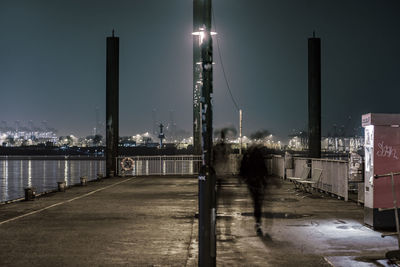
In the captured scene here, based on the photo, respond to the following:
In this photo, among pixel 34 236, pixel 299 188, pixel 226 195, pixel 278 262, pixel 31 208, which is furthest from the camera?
pixel 299 188

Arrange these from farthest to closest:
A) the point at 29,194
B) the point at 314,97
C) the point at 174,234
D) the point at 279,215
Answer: the point at 314,97 < the point at 29,194 < the point at 279,215 < the point at 174,234

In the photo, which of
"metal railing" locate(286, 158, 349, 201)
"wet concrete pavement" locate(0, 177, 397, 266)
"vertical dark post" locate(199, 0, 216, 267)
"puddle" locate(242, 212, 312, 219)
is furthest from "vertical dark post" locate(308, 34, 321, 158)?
"vertical dark post" locate(199, 0, 216, 267)

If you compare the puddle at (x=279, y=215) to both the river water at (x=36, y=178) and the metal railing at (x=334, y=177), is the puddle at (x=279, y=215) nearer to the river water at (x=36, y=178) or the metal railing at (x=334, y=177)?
the metal railing at (x=334, y=177)

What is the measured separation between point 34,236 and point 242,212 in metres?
6.49

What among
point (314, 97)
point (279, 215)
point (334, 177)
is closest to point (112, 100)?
point (314, 97)

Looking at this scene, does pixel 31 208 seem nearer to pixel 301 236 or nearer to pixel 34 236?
pixel 34 236

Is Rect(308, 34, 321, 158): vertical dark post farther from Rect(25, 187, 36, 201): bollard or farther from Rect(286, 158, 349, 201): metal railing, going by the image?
Rect(25, 187, 36, 201): bollard

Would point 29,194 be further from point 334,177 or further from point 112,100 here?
point 112,100

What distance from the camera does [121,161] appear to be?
128 feet

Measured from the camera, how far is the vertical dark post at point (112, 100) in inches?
1550

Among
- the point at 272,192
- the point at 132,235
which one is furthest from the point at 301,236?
the point at 272,192

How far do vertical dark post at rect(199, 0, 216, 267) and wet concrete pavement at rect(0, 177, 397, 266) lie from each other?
171 centimetres

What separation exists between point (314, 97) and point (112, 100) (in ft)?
45.0

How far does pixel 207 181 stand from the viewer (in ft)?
26.3
